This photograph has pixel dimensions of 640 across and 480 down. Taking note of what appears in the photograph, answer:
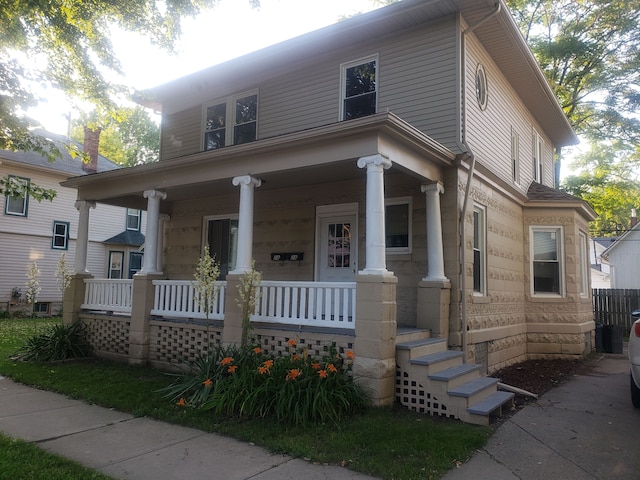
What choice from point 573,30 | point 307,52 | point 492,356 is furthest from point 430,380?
point 573,30

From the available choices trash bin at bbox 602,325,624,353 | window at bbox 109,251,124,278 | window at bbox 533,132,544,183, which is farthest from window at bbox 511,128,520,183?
window at bbox 109,251,124,278

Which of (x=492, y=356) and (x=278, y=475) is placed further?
(x=492, y=356)

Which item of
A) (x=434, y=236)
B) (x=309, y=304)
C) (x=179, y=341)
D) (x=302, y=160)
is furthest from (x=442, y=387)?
(x=179, y=341)

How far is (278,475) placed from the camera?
13.3 ft

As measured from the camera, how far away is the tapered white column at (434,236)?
24.5 feet

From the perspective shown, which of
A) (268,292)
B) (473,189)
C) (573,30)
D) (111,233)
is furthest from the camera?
(111,233)

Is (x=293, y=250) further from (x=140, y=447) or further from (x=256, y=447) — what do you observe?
(x=140, y=447)

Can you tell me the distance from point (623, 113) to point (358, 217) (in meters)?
15.9

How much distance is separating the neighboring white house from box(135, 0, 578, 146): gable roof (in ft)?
25.4

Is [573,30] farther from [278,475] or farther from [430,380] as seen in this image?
[278,475]

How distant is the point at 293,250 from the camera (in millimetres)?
9547

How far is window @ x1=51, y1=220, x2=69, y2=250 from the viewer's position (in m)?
20.0

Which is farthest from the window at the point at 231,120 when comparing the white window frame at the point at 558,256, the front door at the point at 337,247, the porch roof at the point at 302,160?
the white window frame at the point at 558,256

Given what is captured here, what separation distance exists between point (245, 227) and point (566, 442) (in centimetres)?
514
